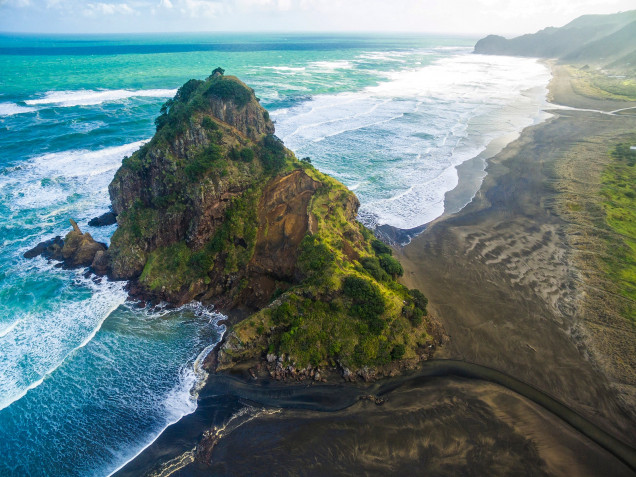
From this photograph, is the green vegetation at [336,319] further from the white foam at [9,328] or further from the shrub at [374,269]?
the white foam at [9,328]

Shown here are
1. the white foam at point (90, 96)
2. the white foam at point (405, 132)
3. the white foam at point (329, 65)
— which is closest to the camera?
the white foam at point (405, 132)

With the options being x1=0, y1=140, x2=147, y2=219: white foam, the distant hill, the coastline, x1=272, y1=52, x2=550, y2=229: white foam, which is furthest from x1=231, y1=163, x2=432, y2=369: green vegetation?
the distant hill

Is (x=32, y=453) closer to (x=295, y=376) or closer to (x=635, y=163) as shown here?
(x=295, y=376)

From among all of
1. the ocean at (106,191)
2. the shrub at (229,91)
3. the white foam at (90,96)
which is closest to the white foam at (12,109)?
the ocean at (106,191)

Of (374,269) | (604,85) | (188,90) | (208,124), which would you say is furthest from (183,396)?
(604,85)

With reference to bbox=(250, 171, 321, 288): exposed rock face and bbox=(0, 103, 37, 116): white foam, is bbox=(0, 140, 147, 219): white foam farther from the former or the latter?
bbox=(0, 103, 37, 116): white foam

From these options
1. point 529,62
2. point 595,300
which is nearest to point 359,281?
point 595,300

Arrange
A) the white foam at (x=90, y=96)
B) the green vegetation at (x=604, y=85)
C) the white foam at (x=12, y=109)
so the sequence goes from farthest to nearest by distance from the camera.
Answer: the green vegetation at (x=604, y=85), the white foam at (x=90, y=96), the white foam at (x=12, y=109)
